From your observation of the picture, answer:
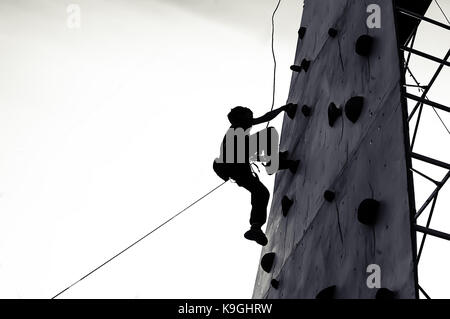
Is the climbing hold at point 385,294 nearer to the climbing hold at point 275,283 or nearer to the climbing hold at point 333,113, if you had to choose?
the climbing hold at point 333,113

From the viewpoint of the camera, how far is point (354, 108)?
5.00 meters

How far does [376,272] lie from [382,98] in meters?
1.35

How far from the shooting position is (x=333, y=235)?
4.91 meters

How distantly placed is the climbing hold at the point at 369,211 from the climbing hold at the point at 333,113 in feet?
4.78

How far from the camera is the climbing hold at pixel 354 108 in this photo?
498cm

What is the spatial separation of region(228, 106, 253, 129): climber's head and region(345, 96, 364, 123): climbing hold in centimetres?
145

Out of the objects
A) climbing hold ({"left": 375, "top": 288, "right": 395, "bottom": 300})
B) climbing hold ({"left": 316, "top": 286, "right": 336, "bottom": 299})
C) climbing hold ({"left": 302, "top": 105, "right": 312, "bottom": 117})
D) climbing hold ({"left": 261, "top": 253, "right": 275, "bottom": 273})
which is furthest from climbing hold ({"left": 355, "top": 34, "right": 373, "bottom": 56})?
climbing hold ({"left": 261, "top": 253, "right": 275, "bottom": 273})

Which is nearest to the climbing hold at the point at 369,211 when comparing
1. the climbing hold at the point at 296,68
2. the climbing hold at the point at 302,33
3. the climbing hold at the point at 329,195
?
the climbing hold at the point at 329,195

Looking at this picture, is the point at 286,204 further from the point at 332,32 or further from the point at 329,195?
the point at 332,32

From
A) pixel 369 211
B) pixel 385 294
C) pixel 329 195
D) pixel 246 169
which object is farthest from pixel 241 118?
pixel 385 294

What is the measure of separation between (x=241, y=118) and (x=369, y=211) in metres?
2.42

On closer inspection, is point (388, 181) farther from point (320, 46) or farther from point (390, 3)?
point (320, 46)

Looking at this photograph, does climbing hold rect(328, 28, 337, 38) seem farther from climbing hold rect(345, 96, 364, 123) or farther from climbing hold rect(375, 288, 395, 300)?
climbing hold rect(375, 288, 395, 300)
